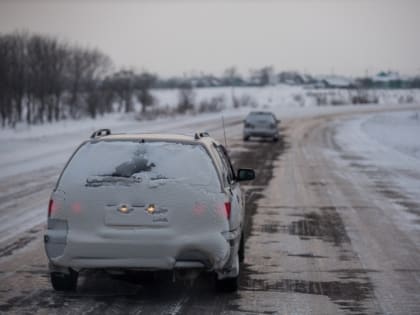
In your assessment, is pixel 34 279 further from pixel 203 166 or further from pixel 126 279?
pixel 203 166

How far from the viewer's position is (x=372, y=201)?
15.2 m

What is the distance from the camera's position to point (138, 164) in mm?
7297

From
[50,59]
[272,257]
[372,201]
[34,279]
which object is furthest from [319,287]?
[50,59]

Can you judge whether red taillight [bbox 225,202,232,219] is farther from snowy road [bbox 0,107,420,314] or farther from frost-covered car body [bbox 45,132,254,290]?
snowy road [bbox 0,107,420,314]

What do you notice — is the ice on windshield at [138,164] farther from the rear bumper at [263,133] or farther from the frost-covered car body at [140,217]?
the rear bumper at [263,133]

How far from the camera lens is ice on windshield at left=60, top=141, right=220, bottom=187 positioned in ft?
23.3

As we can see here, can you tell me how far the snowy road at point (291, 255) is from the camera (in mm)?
7117

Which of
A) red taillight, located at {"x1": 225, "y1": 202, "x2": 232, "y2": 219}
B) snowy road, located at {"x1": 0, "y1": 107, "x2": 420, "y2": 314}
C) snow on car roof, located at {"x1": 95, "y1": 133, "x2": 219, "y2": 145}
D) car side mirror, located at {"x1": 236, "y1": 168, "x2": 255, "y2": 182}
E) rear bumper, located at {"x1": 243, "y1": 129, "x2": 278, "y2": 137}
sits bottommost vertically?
rear bumper, located at {"x1": 243, "y1": 129, "x2": 278, "y2": 137}

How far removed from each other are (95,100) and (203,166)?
183 feet

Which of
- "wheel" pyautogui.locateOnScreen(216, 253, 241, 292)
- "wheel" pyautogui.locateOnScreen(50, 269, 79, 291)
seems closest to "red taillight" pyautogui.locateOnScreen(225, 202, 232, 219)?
"wheel" pyautogui.locateOnScreen(216, 253, 241, 292)

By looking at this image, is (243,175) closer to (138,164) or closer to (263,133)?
(138,164)

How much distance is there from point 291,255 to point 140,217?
10.7ft

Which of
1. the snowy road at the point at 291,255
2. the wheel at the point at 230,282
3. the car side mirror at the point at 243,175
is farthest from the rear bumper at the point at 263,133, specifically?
the wheel at the point at 230,282

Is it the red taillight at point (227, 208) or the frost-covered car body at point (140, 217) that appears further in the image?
the red taillight at point (227, 208)
